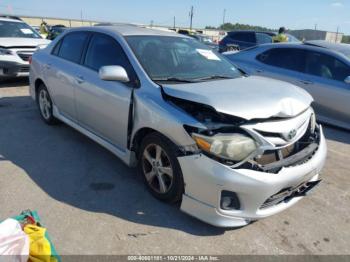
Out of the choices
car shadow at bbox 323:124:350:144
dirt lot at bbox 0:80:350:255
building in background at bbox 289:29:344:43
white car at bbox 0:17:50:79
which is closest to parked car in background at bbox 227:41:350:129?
car shadow at bbox 323:124:350:144

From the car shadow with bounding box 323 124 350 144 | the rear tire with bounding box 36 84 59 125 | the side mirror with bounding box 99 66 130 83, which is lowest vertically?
the car shadow with bounding box 323 124 350 144

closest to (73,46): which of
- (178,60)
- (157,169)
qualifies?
(178,60)

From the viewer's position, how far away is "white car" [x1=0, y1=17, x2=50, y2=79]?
8.13 meters

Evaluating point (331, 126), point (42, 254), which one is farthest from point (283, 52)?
point (42, 254)

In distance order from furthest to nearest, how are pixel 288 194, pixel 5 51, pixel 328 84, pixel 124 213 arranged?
1. pixel 5 51
2. pixel 328 84
3. pixel 124 213
4. pixel 288 194

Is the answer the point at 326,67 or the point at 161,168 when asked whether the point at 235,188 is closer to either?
the point at 161,168

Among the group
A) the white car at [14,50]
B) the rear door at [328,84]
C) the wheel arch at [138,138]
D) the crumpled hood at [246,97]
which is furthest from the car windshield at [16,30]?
the crumpled hood at [246,97]

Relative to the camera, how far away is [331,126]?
625 centimetres

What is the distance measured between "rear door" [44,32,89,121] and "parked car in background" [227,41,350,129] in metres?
2.92

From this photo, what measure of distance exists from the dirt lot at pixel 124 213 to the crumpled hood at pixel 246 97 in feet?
3.37

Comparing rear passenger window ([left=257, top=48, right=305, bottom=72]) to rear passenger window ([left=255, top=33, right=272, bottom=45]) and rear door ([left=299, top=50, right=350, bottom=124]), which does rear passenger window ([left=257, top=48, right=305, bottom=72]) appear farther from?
rear passenger window ([left=255, top=33, right=272, bottom=45])

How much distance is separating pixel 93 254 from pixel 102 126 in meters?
1.70

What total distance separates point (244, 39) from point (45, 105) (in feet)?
35.9

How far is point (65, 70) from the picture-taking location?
4633 millimetres
